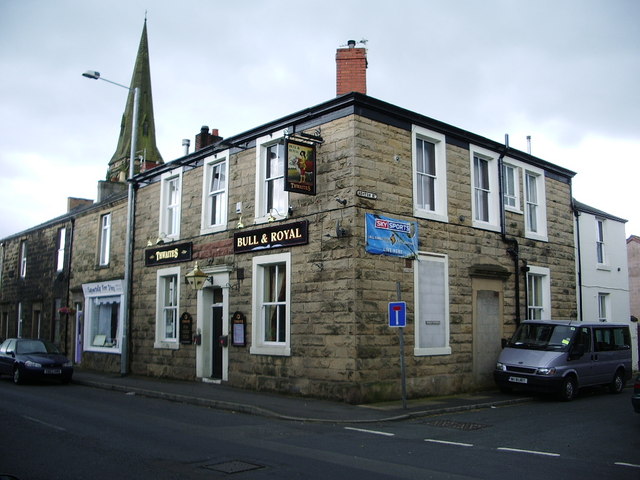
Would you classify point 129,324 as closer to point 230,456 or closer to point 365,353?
point 365,353

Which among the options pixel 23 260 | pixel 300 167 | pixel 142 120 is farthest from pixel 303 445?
pixel 142 120

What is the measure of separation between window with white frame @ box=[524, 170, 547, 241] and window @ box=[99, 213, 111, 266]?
1576 cm

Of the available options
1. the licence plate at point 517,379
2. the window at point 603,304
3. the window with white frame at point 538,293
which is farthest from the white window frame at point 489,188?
the window at point 603,304

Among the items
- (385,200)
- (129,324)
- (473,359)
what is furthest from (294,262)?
(129,324)

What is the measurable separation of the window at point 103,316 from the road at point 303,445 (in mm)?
9287

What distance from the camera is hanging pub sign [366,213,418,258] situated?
45.4 ft

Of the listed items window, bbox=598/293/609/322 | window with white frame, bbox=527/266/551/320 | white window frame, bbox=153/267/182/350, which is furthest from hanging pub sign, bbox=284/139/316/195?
window, bbox=598/293/609/322

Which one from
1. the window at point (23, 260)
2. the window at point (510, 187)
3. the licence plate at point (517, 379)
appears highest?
the window at point (510, 187)

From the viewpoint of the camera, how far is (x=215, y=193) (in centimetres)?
1806

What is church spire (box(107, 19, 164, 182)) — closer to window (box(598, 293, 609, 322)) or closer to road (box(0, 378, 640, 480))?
window (box(598, 293, 609, 322))

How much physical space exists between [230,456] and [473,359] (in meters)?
9.91

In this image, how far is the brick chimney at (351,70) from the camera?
50.8ft

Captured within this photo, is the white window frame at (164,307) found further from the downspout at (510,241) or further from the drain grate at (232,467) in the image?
the drain grate at (232,467)

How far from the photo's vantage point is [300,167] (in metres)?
14.1
